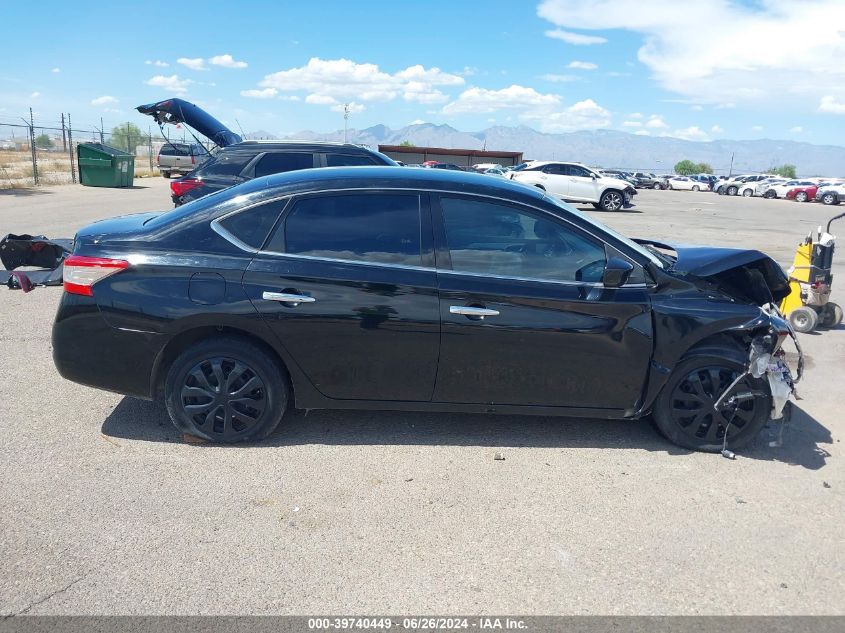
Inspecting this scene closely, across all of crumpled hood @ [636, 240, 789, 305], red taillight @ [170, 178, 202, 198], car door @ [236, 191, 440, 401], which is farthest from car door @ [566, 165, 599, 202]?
car door @ [236, 191, 440, 401]

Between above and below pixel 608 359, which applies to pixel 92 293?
above

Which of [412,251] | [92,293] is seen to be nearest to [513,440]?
[412,251]

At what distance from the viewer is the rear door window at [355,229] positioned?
4.00 metres

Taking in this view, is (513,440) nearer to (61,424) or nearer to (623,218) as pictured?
(61,424)

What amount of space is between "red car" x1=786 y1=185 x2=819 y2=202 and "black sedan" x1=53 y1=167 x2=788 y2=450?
149ft

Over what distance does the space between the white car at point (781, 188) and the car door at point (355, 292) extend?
160 feet

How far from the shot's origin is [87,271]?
157 inches

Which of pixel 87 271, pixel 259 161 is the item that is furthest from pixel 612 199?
pixel 87 271

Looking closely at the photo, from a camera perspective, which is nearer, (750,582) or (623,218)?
(750,582)

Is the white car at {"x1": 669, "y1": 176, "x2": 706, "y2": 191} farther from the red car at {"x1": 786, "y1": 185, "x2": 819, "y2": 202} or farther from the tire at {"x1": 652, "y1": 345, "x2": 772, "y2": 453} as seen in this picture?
the tire at {"x1": 652, "y1": 345, "x2": 772, "y2": 453}

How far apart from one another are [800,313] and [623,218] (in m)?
15.7

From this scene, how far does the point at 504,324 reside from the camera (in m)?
3.95

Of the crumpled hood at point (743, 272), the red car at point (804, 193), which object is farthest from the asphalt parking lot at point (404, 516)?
the red car at point (804, 193)

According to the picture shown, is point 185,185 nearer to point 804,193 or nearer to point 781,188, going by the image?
point 804,193
